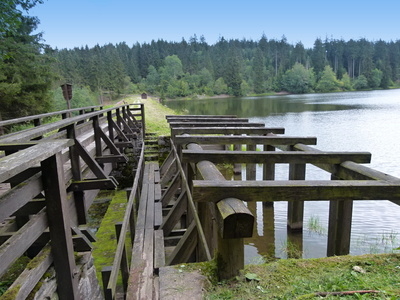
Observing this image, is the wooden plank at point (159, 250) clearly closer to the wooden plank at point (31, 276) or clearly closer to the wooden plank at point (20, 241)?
the wooden plank at point (31, 276)

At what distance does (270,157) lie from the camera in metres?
4.46

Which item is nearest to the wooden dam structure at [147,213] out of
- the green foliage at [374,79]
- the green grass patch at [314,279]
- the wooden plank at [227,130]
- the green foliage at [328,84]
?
the green grass patch at [314,279]

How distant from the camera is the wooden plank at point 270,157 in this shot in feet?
13.1

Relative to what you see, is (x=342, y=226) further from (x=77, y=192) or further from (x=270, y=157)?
(x=77, y=192)

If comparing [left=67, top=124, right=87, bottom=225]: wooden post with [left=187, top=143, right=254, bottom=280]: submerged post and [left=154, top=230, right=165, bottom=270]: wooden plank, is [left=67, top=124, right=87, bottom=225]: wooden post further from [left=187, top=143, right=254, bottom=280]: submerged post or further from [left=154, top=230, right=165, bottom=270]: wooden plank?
[left=187, top=143, right=254, bottom=280]: submerged post

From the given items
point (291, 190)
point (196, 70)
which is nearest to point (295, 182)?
point (291, 190)

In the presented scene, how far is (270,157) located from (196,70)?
121322 millimetres

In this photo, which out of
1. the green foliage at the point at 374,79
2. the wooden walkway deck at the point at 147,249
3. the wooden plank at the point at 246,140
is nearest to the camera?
the wooden walkway deck at the point at 147,249

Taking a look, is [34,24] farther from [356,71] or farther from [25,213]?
[356,71]

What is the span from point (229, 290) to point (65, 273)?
1779 mm

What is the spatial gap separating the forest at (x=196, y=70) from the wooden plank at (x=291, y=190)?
22.8 meters

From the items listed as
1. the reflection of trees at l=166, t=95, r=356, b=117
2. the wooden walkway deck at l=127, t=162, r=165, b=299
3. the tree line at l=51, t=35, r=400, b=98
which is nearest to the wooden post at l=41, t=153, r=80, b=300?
the wooden walkway deck at l=127, t=162, r=165, b=299

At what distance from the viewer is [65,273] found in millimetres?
3102

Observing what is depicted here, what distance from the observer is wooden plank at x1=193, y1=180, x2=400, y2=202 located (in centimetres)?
241
